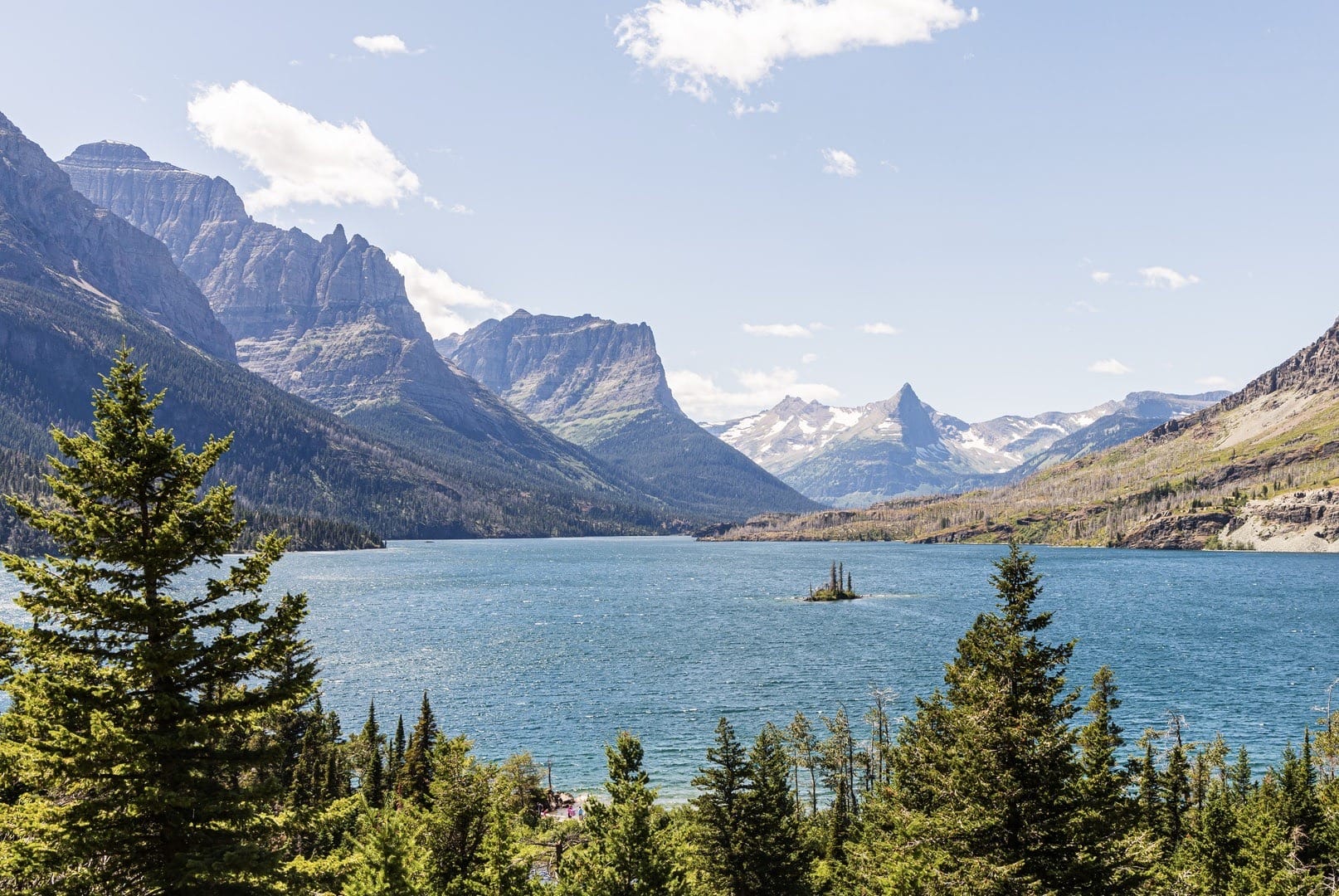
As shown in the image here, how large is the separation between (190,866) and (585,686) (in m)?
111

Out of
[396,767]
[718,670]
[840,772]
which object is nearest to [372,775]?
[396,767]

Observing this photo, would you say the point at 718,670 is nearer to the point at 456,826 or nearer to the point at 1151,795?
the point at 1151,795

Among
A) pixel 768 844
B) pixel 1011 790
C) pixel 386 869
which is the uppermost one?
pixel 1011 790

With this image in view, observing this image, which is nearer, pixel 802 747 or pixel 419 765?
pixel 419 765

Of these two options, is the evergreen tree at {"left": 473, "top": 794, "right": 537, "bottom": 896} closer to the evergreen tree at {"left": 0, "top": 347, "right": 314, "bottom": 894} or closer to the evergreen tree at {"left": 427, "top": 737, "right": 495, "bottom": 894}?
the evergreen tree at {"left": 427, "top": 737, "right": 495, "bottom": 894}

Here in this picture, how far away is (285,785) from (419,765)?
5328 cm

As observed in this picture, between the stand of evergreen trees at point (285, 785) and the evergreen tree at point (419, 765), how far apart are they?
16.3 m

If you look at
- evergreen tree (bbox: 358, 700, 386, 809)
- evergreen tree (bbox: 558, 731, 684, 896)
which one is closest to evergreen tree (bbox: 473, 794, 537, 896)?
evergreen tree (bbox: 558, 731, 684, 896)

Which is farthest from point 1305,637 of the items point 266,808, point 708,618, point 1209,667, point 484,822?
point 266,808

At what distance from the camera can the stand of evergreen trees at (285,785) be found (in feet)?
61.7

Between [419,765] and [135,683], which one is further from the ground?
[135,683]

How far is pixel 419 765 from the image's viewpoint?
237 feet

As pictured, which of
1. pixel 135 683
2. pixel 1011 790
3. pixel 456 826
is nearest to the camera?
pixel 135 683

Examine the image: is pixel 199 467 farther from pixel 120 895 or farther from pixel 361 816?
pixel 361 816
